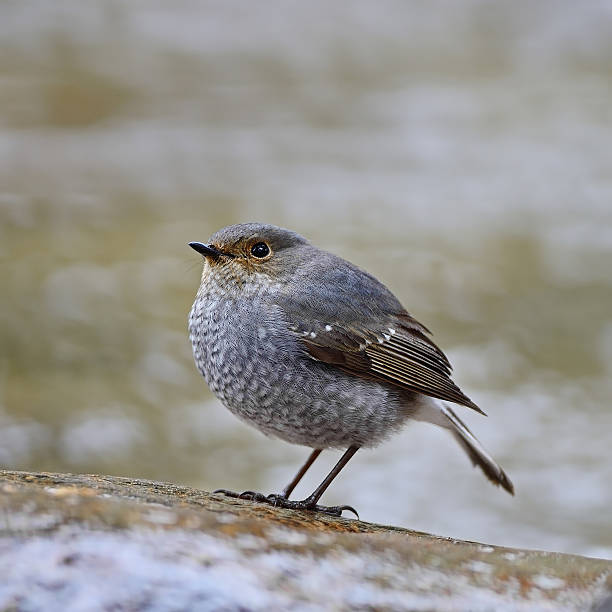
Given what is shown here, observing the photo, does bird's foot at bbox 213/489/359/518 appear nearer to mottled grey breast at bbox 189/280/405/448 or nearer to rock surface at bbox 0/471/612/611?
mottled grey breast at bbox 189/280/405/448

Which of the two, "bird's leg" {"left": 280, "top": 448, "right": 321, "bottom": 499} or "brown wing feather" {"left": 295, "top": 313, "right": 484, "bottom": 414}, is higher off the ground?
"brown wing feather" {"left": 295, "top": 313, "right": 484, "bottom": 414}

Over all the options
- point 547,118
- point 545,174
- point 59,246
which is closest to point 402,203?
point 545,174

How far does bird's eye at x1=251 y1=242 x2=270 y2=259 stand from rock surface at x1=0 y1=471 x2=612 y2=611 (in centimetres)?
181

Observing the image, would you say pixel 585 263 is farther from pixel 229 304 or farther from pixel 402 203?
pixel 229 304

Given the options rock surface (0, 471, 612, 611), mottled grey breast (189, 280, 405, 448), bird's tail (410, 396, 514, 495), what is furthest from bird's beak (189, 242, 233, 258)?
rock surface (0, 471, 612, 611)

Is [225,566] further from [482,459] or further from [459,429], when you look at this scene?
[482,459]

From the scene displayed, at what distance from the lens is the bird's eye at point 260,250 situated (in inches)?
217

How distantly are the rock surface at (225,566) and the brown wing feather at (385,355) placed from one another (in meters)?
1.39

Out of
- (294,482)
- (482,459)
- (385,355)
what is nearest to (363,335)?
(385,355)

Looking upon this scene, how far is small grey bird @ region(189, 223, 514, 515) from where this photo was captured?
5.09 m

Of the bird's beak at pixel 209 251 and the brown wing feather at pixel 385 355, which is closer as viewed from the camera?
the brown wing feather at pixel 385 355

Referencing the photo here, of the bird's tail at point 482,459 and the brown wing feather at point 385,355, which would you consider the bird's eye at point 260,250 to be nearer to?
the brown wing feather at point 385,355

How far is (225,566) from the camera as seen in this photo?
11.5 feet

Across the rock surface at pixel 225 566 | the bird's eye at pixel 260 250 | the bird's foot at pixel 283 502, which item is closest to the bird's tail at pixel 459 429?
the bird's foot at pixel 283 502
